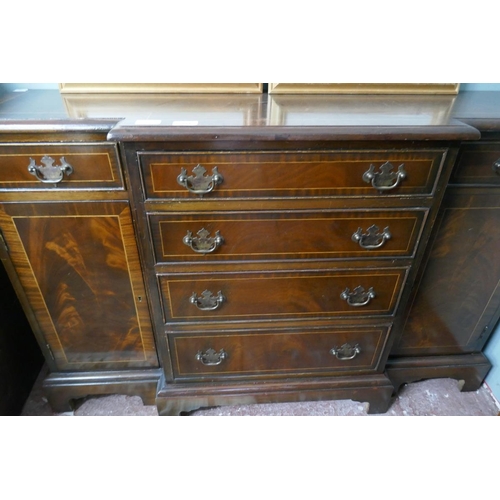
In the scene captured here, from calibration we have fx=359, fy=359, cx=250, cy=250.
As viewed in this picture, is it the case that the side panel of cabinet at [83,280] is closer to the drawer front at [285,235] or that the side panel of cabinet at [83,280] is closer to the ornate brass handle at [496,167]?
the drawer front at [285,235]

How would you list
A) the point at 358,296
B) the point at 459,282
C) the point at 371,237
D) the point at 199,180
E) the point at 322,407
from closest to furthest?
the point at 199,180 → the point at 371,237 → the point at 358,296 → the point at 459,282 → the point at 322,407

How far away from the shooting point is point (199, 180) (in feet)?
2.70

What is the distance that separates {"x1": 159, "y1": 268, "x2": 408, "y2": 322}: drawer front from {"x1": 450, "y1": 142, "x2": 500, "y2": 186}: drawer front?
29 centimetres

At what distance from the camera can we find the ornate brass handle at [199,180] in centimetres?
81

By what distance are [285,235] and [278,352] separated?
0.43 meters

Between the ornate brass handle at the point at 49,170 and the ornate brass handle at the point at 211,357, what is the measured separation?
63 cm

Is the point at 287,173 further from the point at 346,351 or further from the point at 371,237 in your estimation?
the point at 346,351

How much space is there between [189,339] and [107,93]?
788 mm

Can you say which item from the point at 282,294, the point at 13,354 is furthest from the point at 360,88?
the point at 13,354

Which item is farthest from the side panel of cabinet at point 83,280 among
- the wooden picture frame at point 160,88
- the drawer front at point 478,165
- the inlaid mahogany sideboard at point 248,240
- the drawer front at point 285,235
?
the drawer front at point 478,165

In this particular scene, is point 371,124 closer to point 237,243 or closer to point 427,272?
point 237,243

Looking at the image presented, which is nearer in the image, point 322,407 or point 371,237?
point 371,237

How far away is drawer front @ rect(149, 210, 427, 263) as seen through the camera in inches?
34.9

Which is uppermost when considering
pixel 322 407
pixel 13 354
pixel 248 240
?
pixel 248 240
